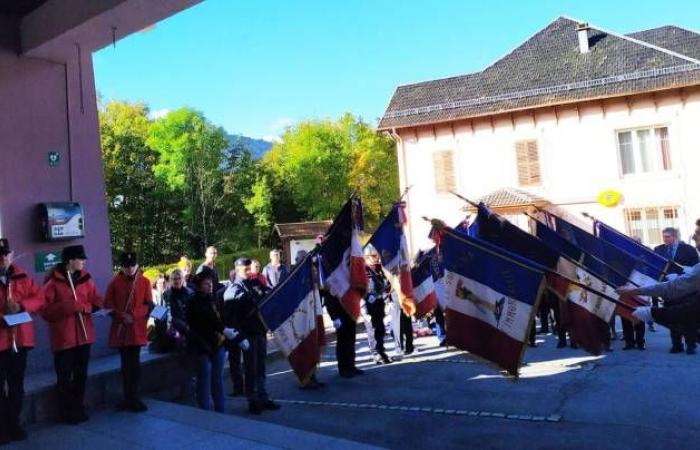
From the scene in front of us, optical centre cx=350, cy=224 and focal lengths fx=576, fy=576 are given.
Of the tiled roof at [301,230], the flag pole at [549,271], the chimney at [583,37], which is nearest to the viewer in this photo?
the flag pole at [549,271]

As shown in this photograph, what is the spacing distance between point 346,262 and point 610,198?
17210mm

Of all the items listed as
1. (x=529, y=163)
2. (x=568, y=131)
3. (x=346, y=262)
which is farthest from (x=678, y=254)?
(x=568, y=131)

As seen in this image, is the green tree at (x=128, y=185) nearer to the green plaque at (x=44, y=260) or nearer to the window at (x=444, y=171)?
the window at (x=444, y=171)

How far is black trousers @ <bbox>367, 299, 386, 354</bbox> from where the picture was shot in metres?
9.34

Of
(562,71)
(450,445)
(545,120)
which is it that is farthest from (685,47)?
(450,445)

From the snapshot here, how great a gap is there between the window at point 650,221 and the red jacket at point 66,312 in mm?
20420

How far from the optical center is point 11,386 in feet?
17.2

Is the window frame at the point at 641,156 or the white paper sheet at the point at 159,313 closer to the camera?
the white paper sheet at the point at 159,313

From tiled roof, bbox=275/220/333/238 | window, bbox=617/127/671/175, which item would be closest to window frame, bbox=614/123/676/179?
window, bbox=617/127/671/175

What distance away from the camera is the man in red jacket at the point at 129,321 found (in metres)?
5.99

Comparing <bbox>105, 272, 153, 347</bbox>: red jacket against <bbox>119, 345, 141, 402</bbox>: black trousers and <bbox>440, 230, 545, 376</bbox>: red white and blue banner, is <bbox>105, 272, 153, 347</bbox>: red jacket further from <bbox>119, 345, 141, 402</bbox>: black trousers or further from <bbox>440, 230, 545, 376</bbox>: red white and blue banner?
<bbox>440, 230, 545, 376</bbox>: red white and blue banner

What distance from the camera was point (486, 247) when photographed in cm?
520

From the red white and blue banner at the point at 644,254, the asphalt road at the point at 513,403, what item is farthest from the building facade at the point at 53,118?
the red white and blue banner at the point at 644,254

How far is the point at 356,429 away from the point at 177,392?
259cm
